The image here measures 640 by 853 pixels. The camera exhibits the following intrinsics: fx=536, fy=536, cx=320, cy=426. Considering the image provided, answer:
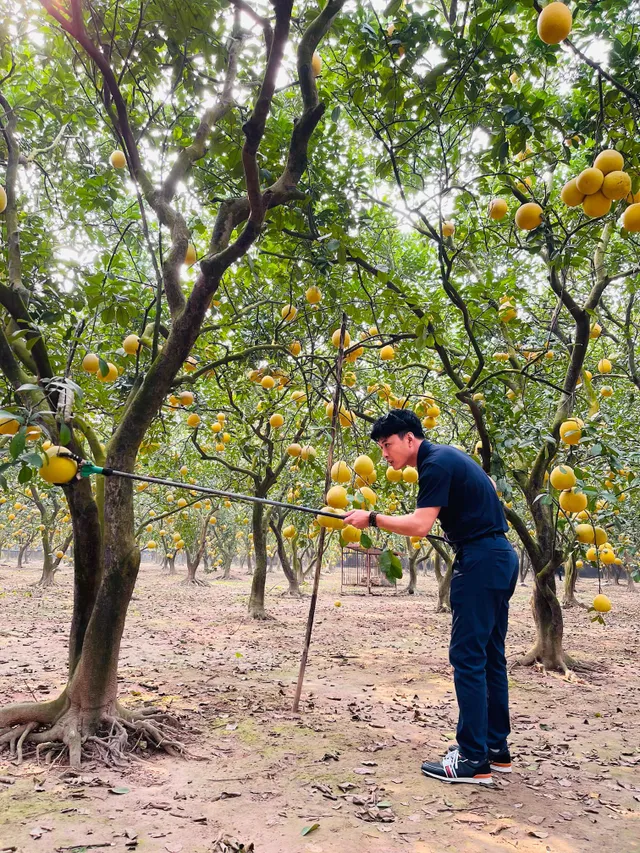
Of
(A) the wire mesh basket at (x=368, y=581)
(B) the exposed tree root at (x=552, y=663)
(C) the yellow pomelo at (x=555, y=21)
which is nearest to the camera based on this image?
(C) the yellow pomelo at (x=555, y=21)

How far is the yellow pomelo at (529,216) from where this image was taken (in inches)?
111

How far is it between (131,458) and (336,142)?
2848 millimetres

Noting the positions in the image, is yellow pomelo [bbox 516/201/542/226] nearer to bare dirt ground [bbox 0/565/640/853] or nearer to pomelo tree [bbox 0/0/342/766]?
pomelo tree [bbox 0/0/342/766]

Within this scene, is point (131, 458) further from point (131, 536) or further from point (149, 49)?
point (149, 49)

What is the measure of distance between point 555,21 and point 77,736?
4078 millimetres

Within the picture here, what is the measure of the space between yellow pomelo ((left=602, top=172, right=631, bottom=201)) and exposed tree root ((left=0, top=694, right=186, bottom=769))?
3.58 metres

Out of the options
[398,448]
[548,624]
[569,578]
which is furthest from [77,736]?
[569,578]

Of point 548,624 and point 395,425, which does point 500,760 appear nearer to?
point 395,425

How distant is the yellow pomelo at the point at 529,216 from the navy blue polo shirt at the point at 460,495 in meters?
1.28

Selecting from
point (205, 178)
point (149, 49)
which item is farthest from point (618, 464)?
point (149, 49)

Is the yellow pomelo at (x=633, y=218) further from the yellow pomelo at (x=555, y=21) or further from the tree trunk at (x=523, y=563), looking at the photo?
the tree trunk at (x=523, y=563)

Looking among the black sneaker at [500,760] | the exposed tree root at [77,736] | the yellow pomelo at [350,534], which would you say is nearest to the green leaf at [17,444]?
the yellow pomelo at [350,534]

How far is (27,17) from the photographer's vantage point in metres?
3.65

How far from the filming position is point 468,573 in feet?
9.24
